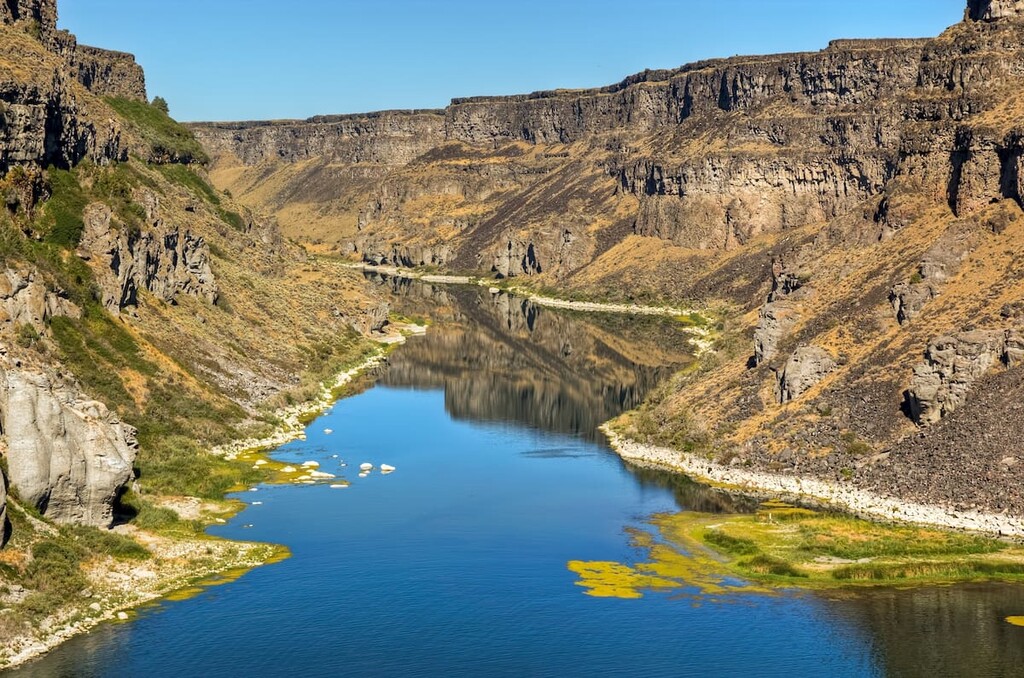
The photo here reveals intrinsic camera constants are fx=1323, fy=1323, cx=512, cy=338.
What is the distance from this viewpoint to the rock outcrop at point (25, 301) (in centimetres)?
8569

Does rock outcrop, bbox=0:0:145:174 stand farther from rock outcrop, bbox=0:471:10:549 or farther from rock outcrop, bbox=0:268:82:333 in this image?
rock outcrop, bbox=0:471:10:549

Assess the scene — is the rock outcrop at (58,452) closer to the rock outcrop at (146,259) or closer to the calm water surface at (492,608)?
the calm water surface at (492,608)

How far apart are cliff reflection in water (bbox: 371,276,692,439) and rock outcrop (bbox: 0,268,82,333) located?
4139cm

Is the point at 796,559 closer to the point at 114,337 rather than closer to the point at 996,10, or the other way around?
the point at 114,337

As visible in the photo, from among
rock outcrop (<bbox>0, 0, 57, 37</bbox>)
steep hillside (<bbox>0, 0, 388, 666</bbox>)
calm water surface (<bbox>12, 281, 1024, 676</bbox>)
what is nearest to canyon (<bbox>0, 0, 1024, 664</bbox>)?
steep hillside (<bbox>0, 0, 388, 666</bbox>)

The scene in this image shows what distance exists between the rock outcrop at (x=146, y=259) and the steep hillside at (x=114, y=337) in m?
0.20

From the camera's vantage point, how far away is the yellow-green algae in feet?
222

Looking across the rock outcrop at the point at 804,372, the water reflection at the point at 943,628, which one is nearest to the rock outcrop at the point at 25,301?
the rock outcrop at the point at 804,372

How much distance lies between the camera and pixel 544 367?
5994 inches

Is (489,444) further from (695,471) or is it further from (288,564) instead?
(288,564)

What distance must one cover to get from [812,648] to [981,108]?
6291 centimetres

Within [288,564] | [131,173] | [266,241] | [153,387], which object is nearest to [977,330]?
[288,564]

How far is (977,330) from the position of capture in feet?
287

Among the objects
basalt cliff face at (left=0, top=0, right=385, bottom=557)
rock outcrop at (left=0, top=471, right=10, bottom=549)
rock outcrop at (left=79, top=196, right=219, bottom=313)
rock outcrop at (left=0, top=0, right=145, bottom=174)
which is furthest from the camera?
rock outcrop at (left=79, top=196, right=219, bottom=313)
